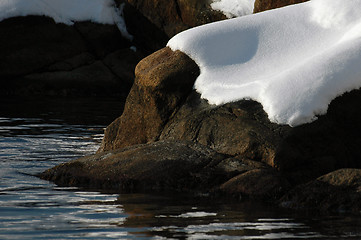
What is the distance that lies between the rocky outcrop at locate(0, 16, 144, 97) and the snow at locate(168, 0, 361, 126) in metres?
11.7

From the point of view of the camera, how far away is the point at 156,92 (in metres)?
8.60

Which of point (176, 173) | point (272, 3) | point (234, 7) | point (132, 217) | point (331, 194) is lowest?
point (132, 217)

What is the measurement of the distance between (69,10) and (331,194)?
15682 mm

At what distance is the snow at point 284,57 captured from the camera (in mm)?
7523

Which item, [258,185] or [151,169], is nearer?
[258,185]

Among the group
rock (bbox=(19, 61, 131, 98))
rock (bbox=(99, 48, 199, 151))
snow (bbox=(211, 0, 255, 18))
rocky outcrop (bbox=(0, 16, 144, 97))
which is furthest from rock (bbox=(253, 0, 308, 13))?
rocky outcrop (bbox=(0, 16, 144, 97))

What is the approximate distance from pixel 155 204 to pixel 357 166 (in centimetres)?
238

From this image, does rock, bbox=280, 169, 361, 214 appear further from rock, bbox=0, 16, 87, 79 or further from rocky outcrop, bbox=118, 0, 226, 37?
rock, bbox=0, 16, 87, 79

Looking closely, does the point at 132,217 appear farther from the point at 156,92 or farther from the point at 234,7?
the point at 234,7

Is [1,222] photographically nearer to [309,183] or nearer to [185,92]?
[309,183]

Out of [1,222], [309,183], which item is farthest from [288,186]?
[1,222]

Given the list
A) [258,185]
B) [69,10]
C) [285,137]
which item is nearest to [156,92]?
[285,137]

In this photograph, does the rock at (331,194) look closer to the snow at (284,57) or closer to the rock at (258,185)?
the rock at (258,185)

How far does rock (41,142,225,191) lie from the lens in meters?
7.28
